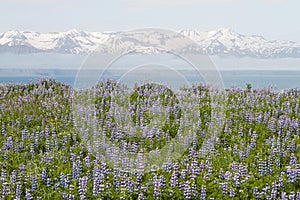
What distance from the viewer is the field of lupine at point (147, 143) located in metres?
7.82

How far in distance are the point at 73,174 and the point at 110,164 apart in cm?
74

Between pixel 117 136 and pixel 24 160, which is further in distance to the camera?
pixel 117 136

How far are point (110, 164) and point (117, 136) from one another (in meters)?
1.75

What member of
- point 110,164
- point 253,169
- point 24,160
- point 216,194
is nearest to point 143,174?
point 110,164

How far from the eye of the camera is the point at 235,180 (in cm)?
782

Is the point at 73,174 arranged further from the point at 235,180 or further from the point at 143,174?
the point at 235,180

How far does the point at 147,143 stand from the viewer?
34.4 ft

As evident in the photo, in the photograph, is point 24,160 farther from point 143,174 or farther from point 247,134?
point 247,134

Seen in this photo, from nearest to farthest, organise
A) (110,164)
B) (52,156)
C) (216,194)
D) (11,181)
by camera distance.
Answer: (216,194) < (11,181) < (110,164) < (52,156)

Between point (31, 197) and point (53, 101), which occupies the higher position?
point (53, 101)

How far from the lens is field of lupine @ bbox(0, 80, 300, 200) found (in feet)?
25.7

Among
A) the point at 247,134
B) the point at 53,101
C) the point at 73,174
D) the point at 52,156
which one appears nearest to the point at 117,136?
the point at 52,156

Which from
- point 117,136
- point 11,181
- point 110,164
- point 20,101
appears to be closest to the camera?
point 11,181

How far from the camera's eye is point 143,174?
27.5 feet
